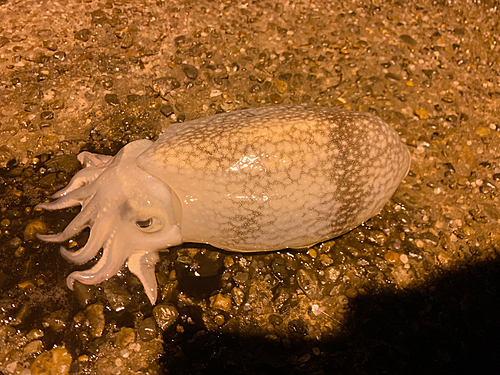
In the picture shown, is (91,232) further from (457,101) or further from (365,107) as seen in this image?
(457,101)

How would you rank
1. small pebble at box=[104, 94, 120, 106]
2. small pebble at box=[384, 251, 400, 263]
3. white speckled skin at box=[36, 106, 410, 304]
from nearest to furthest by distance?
white speckled skin at box=[36, 106, 410, 304] < small pebble at box=[384, 251, 400, 263] < small pebble at box=[104, 94, 120, 106]

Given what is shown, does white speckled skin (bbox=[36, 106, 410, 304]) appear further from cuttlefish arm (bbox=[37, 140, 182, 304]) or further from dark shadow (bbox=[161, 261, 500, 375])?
dark shadow (bbox=[161, 261, 500, 375])

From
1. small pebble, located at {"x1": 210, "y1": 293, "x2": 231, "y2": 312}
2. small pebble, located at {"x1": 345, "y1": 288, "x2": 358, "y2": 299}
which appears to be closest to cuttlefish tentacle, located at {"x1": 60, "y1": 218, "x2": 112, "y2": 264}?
small pebble, located at {"x1": 210, "y1": 293, "x2": 231, "y2": 312}

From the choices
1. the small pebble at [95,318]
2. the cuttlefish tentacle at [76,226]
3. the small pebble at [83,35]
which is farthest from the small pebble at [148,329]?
the small pebble at [83,35]

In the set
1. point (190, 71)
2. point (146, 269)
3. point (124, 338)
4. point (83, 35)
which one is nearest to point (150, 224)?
point (146, 269)

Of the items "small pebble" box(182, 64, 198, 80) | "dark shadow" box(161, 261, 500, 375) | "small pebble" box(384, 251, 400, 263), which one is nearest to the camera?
"dark shadow" box(161, 261, 500, 375)
